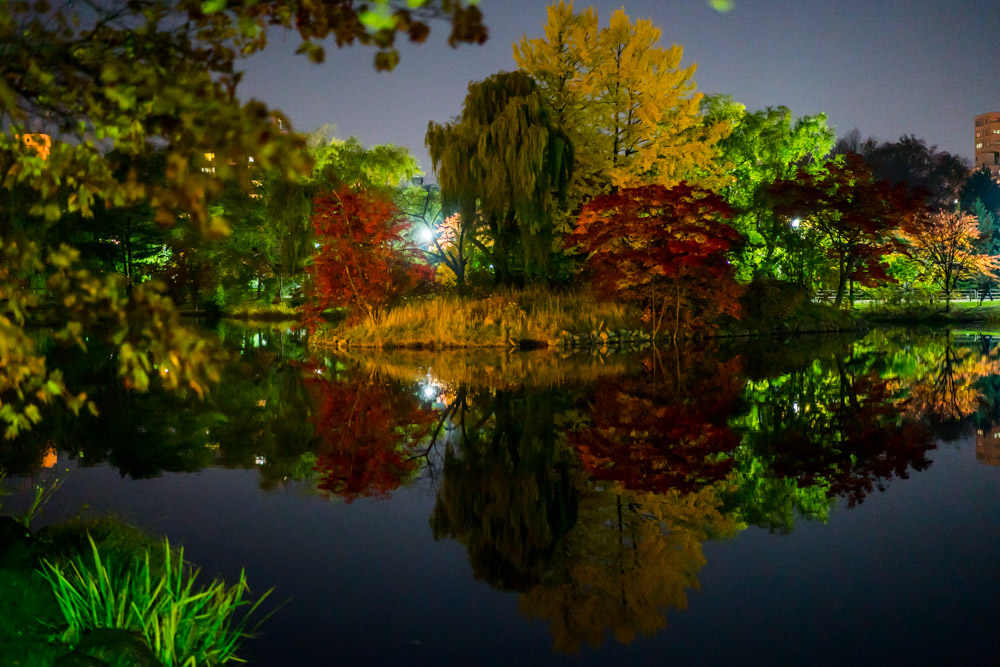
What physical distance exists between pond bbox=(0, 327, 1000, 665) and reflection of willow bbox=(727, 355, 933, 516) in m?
0.04

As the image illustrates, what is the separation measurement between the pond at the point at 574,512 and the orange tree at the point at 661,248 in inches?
248

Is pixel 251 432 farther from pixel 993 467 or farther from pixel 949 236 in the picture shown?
pixel 949 236

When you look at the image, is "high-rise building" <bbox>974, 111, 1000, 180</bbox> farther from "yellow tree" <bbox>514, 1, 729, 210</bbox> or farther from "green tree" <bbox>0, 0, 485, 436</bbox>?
"green tree" <bbox>0, 0, 485, 436</bbox>

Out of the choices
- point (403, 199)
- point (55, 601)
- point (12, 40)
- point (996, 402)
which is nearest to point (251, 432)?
point (55, 601)

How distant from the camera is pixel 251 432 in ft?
24.9

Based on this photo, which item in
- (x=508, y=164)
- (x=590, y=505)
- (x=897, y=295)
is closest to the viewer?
(x=590, y=505)

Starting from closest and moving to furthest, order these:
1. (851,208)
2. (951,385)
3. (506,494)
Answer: (506,494) → (951,385) → (851,208)

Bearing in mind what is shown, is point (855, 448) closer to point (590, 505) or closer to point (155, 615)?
point (590, 505)

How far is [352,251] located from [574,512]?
1328 centimetres

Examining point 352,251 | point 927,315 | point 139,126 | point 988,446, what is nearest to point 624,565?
point 139,126

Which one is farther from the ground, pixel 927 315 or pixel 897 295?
pixel 897 295

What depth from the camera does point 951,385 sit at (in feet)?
34.7

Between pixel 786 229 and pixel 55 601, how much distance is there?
24.4 meters

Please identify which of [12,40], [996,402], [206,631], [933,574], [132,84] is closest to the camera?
[132,84]
